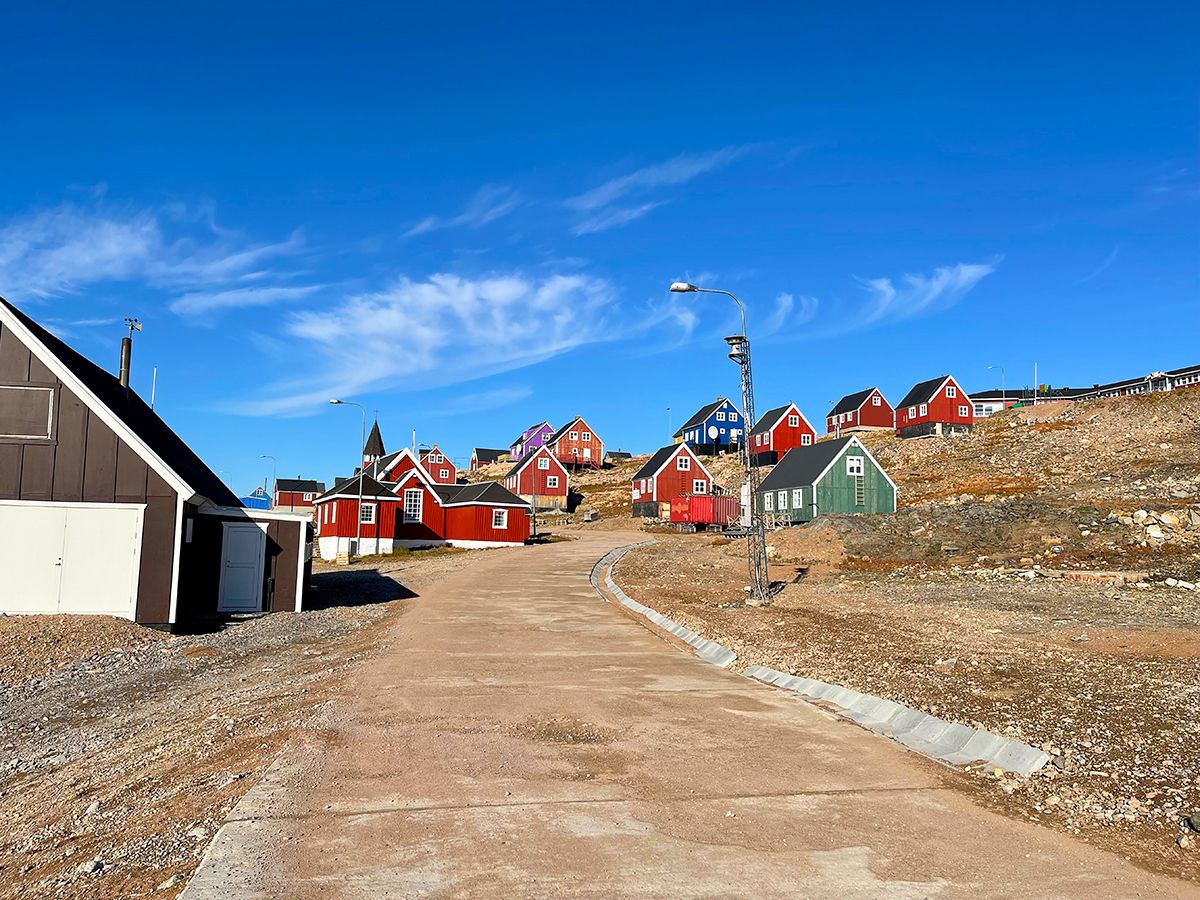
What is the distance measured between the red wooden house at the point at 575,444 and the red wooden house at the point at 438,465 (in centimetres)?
1758

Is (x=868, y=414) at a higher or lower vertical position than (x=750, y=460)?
higher

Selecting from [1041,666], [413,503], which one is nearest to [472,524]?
[413,503]

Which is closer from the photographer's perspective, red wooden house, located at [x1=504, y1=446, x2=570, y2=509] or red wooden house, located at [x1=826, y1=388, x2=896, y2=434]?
red wooden house, located at [x1=504, y1=446, x2=570, y2=509]

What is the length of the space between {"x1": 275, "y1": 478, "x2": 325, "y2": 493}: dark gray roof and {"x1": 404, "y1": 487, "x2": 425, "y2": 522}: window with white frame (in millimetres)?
66686

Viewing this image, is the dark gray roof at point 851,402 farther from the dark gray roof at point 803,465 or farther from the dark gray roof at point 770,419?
the dark gray roof at point 803,465

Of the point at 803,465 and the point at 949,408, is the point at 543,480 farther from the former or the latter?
the point at 949,408

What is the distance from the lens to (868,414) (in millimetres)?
100188

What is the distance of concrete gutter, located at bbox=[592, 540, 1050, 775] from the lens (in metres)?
8.38

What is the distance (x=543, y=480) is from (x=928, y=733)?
78.2 metres

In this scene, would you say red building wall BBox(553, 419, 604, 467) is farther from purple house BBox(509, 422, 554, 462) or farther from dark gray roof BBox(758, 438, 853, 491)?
dark gray roof BBox(758, 438, 853, 491)

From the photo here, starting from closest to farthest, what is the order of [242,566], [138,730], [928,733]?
[928,733] → [138,730] → [242,566]

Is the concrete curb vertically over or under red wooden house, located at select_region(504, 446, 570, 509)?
under

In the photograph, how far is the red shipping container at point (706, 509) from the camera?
65812mm

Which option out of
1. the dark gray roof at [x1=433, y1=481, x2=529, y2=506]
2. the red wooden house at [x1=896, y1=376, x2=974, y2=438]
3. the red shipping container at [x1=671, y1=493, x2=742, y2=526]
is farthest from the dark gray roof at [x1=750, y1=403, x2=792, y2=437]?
the dark gray roof at [x1=433, y1=481, x2=529, y2=506]
